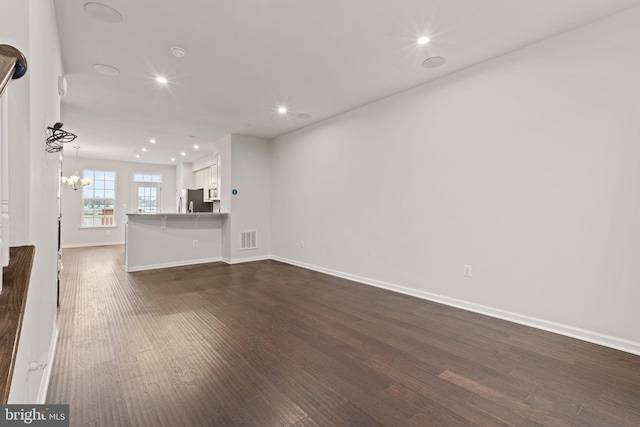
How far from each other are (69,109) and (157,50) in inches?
117

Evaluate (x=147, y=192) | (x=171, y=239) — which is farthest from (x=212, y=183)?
(x=147, y=192)

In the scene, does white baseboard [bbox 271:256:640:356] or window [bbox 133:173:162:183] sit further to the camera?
window [bbox 133:173:162:183]

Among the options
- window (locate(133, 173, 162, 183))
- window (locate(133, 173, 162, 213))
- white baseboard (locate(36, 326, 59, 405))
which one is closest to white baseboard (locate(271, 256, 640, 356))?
white baseboard (locate(36, 326, 59, 405))

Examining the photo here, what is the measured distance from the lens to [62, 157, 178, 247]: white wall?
8672 mm

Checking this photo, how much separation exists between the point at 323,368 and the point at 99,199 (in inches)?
398

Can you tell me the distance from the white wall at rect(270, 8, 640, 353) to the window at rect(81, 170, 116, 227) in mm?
8726

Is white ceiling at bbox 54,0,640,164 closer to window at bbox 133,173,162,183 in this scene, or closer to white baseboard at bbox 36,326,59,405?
white baseboard at bbox 36,326,59,405

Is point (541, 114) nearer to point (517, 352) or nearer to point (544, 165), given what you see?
point (544, 165)

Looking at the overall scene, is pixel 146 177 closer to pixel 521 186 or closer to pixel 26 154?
pixel 26 154

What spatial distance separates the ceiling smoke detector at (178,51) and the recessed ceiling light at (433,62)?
261 centimetres

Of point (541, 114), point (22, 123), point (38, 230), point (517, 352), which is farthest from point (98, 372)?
point (541, 114)

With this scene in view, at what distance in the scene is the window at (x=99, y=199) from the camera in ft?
29.5

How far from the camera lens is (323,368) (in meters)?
2.14

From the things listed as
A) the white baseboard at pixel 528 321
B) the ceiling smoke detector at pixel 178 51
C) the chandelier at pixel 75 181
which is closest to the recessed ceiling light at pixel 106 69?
the ceiling smoke detector at pixel 178 51
